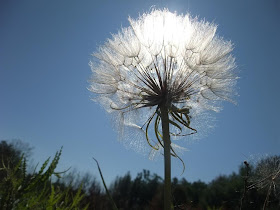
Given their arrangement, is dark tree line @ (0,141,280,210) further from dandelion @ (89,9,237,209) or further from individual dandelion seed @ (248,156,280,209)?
dandelion @ (89,9,237,209)

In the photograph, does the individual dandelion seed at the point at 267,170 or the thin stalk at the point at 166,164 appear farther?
the individual dandelion seed at the point at 267,170

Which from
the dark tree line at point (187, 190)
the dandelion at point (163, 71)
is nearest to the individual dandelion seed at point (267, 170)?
the dark tree line at point (187, 190)

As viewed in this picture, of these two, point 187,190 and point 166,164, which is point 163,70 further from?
point 187,190

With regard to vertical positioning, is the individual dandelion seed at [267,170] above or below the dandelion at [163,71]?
below

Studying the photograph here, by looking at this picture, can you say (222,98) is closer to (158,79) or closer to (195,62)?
(195,62)

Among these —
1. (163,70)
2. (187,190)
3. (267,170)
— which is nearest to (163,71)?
(163,70)

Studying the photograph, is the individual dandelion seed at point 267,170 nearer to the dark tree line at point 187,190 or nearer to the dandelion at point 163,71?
the dark tree line at point 187,190
